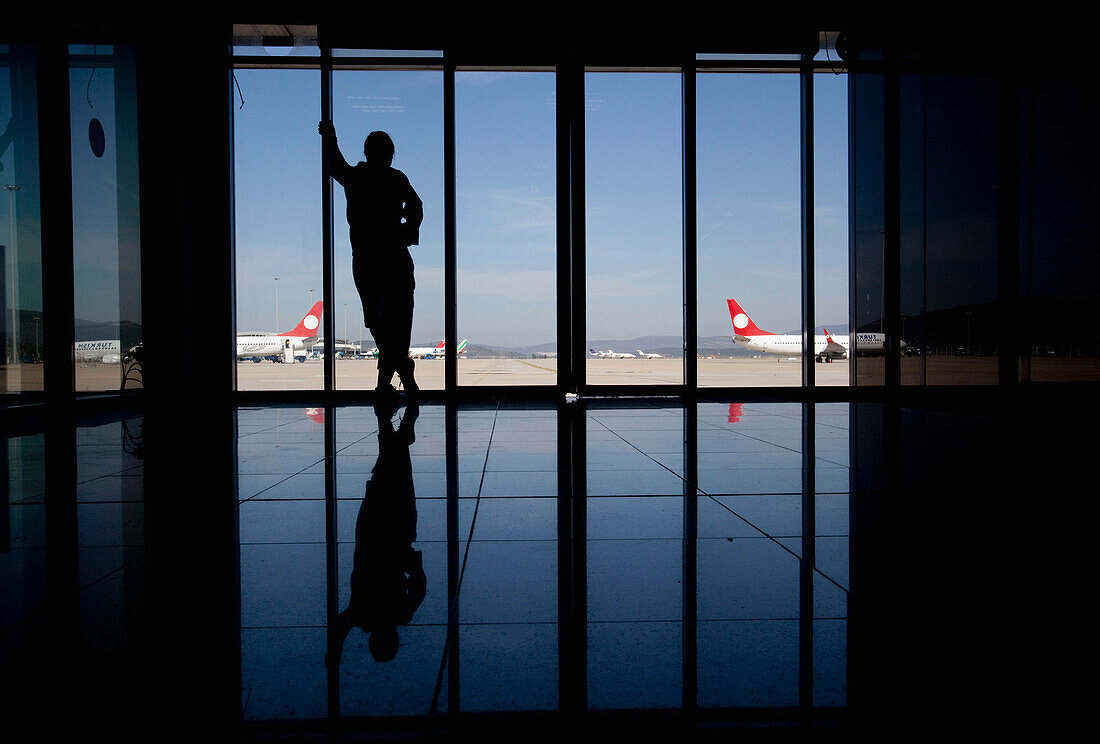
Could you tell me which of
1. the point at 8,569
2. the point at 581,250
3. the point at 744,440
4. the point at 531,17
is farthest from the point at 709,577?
the point at 531,17

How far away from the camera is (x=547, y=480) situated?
239cm

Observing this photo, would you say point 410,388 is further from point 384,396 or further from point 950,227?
point 950,227

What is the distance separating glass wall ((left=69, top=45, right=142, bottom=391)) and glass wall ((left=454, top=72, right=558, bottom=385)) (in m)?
2.89

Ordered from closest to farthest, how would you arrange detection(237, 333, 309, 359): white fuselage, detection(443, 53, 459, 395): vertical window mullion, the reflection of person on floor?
the reflection of person on floor → detection(443, 53, 459, 395): vertical window mullion → detection(237, 333, 309, 359): white fuselage

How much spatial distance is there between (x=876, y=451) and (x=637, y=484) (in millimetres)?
1366

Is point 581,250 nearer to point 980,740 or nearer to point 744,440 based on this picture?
point 744,440

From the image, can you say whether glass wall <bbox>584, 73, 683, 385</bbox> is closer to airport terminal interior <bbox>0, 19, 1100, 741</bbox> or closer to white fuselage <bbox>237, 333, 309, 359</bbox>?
airport terminal interior <bbox>0, 19, 1100, 741</bbox>

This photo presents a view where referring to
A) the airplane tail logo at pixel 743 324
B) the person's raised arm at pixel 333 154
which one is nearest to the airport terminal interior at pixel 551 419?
the person's raised arm at pixel 333 154

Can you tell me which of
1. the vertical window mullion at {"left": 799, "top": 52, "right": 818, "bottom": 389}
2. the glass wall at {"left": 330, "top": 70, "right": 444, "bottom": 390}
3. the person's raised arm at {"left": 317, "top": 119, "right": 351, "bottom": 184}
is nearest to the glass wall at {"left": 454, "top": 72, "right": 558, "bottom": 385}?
the glass wall at {"left": 330, "top": 70, "right": 444, "bottom": 390}

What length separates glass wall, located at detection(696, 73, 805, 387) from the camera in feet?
23.0

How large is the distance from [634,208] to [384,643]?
652 centimetres

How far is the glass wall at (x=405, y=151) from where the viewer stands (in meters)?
6.83

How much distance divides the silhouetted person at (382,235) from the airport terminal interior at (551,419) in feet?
2.31

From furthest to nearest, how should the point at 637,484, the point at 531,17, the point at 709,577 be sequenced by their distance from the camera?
the point at 531,17 → the point at 637,484 → the point at 709,577
